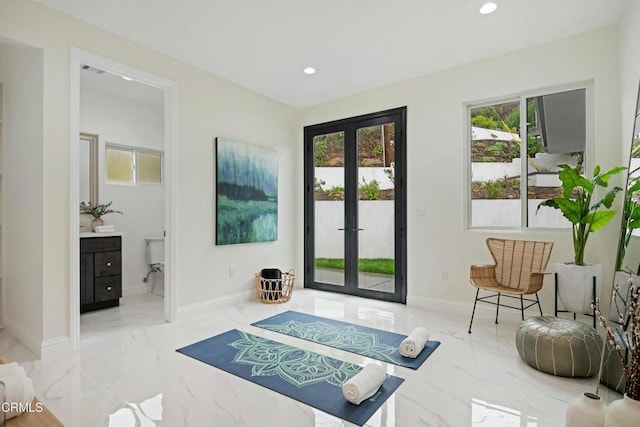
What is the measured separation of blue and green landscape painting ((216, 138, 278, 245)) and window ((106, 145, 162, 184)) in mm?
1659

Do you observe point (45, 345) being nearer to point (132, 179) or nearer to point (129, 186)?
point (129, 186)

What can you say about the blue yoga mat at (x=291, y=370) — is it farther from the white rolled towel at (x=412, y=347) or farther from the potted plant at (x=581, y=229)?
the potted plant at (x=581, y=229)

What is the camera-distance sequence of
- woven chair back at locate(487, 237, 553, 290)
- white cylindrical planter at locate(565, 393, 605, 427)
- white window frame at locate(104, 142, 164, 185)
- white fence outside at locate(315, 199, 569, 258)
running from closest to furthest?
white cylindrical planter at locate(565, 393, 605, 427) → woven chair back at locate(487, 237, 553, 290) → white fence outside at locate(315, 199, 569, 258) → white window frame at locate(104, 142, 164, 185)

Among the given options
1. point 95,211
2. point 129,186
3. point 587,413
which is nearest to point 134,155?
point 129,186

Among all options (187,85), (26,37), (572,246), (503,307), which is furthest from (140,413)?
(572,246)

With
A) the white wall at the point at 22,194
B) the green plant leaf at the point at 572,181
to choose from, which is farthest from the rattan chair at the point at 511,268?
the white wall at the point at 22,194

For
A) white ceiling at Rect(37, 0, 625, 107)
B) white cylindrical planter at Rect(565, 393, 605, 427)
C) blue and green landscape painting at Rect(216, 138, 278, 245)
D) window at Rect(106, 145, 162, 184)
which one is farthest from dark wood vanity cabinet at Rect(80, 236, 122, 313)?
white cylindrical planter at Rect(565, 393, 605, 427)

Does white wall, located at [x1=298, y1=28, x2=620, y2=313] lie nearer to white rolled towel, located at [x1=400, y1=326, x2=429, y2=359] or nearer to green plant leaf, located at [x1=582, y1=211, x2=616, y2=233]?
green plant leaf, located at [x1=582, y1=211, x2=616, y2=233]

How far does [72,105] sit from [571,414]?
374 cm

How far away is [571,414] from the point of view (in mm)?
1488

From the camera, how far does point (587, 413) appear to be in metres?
1.44

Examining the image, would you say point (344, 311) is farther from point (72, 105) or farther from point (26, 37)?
point (26, 37)

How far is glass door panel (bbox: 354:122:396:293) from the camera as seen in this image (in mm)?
4355

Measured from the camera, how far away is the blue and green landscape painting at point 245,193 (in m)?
4.02
